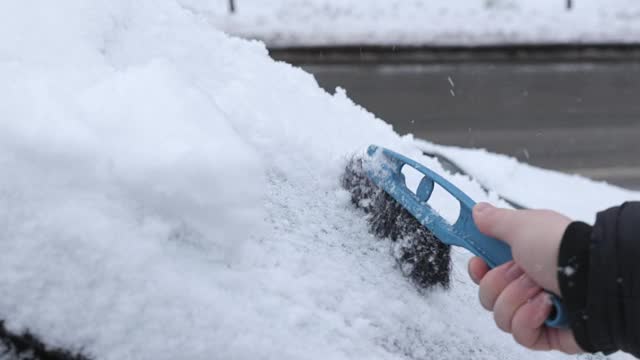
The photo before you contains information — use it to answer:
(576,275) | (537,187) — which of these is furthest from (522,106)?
(576,275)

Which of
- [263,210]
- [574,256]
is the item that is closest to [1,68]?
[263,210]

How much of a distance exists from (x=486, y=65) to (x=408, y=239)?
7.86 metres

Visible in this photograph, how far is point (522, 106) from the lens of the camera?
8203 millimetres

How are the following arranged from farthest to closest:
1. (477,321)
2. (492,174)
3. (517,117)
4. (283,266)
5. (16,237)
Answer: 1. (517,117)
2. (492,174)
3. (477,321)
4. (283,266)
5. (16,237)

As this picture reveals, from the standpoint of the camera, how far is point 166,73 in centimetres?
153

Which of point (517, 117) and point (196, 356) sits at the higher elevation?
point (196, 356)

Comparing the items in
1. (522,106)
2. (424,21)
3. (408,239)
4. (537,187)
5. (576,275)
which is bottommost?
(522,106)

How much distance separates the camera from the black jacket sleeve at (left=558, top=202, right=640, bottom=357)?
1279 mm

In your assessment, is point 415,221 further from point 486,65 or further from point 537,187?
point 486,65

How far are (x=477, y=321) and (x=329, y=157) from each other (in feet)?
2.23

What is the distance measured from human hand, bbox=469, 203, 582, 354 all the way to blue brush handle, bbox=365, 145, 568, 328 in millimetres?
40

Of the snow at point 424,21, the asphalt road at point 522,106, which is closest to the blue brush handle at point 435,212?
the asphalt road at point 522,106

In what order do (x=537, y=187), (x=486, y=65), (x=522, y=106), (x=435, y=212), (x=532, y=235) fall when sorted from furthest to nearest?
(x=486, y=65) < (x=522, y=106) < (x=537, y=187) < (x=435, y=212) < (x=532, y=235)

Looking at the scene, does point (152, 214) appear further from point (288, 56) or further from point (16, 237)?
point (288, 56)
